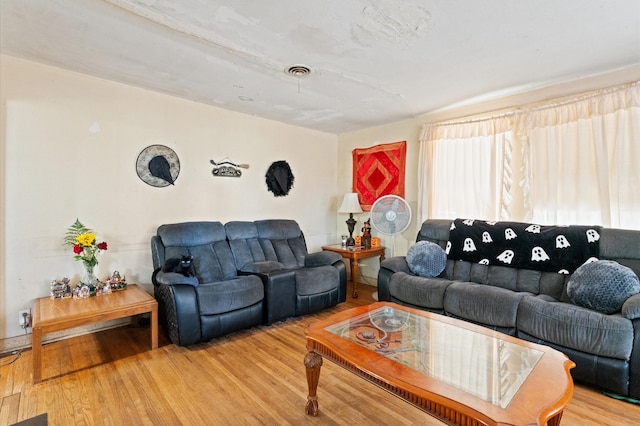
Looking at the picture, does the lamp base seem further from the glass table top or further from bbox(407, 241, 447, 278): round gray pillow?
the glass table top

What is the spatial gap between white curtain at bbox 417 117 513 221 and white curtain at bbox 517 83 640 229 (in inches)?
7.8

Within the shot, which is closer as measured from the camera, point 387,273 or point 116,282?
point 116,282

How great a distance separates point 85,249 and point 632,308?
157 inches

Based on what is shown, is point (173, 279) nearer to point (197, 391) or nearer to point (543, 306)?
point (197, 391)

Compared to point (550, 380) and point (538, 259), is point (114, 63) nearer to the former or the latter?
point (550, 380)

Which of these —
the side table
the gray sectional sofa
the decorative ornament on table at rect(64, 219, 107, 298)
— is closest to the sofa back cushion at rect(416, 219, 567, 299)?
the gray sectional sofa

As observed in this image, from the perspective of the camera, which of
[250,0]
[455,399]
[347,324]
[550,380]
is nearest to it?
[455,399]

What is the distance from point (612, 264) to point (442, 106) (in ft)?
7.12

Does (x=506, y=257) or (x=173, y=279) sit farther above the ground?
(x=506, y=257)

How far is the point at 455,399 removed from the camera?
46.0 inches

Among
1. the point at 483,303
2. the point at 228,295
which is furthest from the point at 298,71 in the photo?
the point at 483,303

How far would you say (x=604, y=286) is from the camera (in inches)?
81.3

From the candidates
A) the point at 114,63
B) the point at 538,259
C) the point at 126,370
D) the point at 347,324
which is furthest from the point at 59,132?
the point at 538,259

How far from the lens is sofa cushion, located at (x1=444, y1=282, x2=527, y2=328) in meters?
2.32
